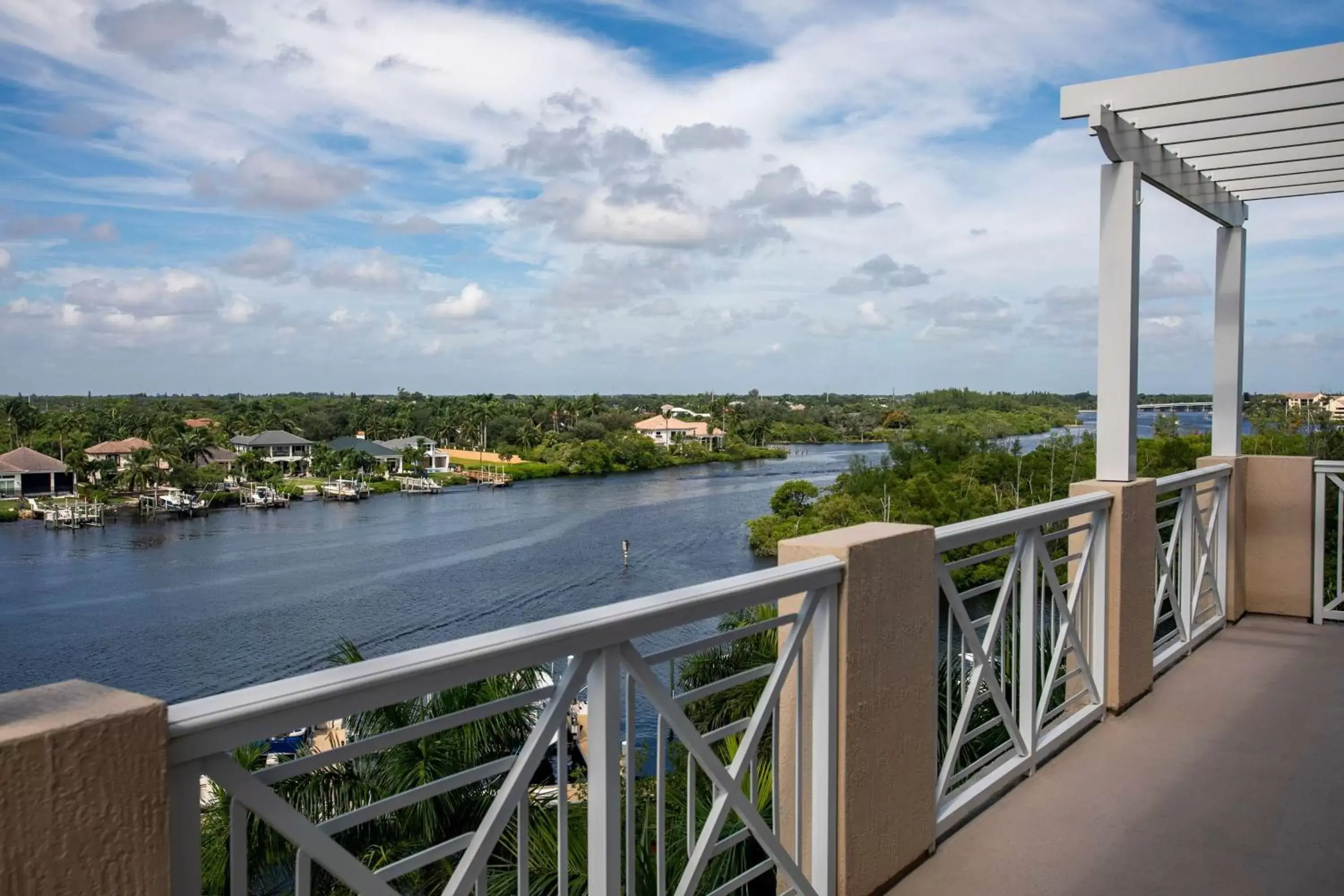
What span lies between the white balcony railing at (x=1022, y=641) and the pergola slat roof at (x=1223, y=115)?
62.6 inches

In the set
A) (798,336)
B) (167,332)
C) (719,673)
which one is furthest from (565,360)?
(719,673)

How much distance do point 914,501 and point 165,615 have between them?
3092 centimetres

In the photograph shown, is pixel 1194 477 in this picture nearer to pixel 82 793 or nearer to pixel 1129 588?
pixel 1129 588

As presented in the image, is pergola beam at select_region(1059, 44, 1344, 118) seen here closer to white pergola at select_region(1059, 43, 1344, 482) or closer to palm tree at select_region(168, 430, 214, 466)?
white pergola at select_region(1059, 43, 1344, 482)

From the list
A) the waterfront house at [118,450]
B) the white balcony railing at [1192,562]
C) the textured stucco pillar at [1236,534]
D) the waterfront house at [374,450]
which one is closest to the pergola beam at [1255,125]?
the white balcony railing at [1192,562]

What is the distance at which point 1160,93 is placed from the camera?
3.89 m

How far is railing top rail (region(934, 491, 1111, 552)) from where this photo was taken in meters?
2.69

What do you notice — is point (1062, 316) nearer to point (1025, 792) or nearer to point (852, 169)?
point (852, 169)

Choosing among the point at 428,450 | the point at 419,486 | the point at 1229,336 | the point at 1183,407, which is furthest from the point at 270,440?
the point at 1229,336

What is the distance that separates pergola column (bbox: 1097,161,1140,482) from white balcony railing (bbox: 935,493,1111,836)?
1.17 feet

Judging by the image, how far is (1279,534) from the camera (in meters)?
5.61

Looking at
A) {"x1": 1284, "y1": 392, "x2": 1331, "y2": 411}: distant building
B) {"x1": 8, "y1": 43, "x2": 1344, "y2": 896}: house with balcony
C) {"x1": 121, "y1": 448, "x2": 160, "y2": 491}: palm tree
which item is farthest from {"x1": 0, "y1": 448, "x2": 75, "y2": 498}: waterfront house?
{"x1": 1284, "y1": 392, "x2": 1331, "y2": 411}: distant building

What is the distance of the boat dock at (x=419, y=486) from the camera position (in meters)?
68.2

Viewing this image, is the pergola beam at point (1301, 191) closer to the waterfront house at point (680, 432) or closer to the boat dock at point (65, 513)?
the boat dock at point (65, 513)
